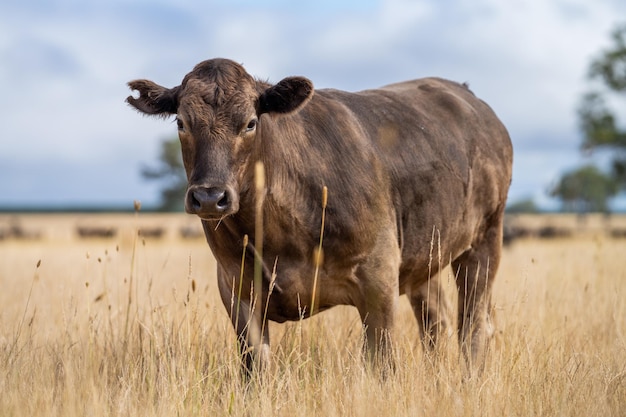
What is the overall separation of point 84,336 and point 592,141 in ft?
109

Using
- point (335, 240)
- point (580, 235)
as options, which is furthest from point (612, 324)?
point (580, 235)

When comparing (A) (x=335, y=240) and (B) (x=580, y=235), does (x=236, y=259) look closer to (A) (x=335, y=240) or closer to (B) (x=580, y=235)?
(A) (x=335, y=240)

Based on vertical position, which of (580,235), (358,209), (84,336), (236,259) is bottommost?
(580,235)

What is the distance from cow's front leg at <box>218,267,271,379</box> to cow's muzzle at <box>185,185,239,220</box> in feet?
3.44

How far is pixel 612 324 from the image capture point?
795 cm

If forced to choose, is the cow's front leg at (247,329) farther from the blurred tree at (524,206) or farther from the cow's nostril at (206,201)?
the blurred tree at (524,206)

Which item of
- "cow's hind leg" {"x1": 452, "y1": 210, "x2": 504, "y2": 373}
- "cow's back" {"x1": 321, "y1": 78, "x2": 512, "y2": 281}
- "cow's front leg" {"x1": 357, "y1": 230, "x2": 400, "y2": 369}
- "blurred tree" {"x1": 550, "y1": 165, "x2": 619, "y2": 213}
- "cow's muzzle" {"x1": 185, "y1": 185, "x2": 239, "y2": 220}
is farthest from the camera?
"blurred tree" {"x1": 550, "y1": 165, "x2": 619, "y2": 213}

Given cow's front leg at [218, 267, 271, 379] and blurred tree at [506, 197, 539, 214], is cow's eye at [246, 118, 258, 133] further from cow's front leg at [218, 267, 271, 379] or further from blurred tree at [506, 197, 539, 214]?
blurred tree at [506, 197, 539, 214]

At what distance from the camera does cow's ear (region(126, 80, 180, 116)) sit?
5.45 meters

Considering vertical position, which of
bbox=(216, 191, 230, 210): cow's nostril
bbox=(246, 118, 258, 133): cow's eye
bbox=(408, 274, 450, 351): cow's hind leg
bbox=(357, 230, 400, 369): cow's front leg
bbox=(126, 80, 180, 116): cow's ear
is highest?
bbox=(126, 80, 180, 116): cow's ear

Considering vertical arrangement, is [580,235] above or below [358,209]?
below

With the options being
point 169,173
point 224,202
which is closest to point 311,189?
point 224,202

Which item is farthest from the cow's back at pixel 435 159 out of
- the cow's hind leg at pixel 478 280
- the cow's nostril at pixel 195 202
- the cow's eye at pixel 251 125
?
the cow's nostril at pixel 195 202

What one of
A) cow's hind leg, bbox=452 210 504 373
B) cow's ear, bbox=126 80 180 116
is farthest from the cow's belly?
cow's hind leg, bbox=452 210 504 373
